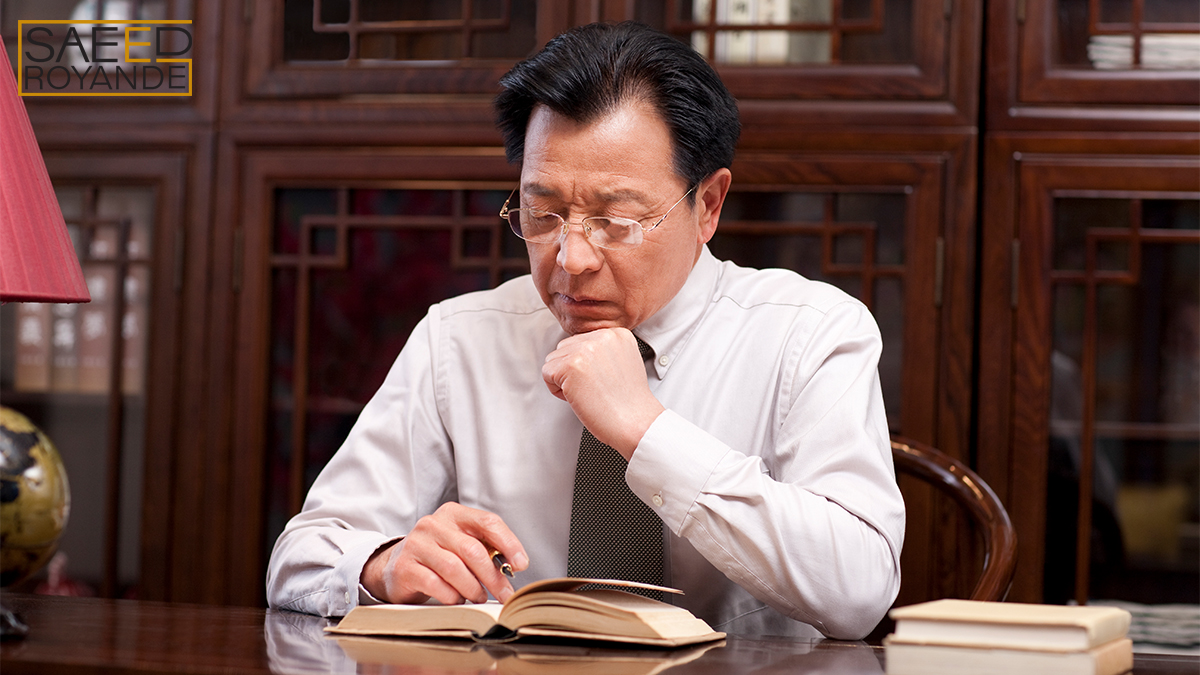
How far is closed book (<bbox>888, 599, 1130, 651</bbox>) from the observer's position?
85 centimetres

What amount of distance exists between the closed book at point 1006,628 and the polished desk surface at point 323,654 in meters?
0.09

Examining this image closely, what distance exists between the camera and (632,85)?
136 cm

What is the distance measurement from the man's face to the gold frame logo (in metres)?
1.12

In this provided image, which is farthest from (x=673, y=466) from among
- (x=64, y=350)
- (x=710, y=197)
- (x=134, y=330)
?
(x=64, y=350)

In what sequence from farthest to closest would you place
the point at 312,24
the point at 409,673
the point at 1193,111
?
the point at 312,24, the point at 1193,111, the point at 409,673

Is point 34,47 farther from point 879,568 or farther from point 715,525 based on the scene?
point 879,568

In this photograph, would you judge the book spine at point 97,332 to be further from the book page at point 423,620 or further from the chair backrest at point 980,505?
the chair backrest at point 980,505

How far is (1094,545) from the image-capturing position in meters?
1.95

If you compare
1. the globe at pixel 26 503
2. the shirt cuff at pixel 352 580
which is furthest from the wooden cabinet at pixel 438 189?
the shirt cuff at pixel 352 580

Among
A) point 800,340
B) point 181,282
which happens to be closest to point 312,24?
point 181,282

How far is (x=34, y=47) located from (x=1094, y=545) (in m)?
2.33

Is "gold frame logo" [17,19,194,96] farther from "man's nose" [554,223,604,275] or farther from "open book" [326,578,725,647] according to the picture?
"open book" [326,578,725,647]

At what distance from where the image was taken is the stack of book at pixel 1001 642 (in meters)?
0.85

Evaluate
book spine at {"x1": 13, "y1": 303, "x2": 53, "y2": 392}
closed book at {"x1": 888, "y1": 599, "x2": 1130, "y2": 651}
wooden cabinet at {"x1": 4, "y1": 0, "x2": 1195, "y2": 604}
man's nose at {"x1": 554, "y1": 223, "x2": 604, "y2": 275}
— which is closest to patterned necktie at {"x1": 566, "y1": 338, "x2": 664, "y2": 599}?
man's nose at {"x1": 554, "y1": 223, "x2": 604, "y2": 275}
